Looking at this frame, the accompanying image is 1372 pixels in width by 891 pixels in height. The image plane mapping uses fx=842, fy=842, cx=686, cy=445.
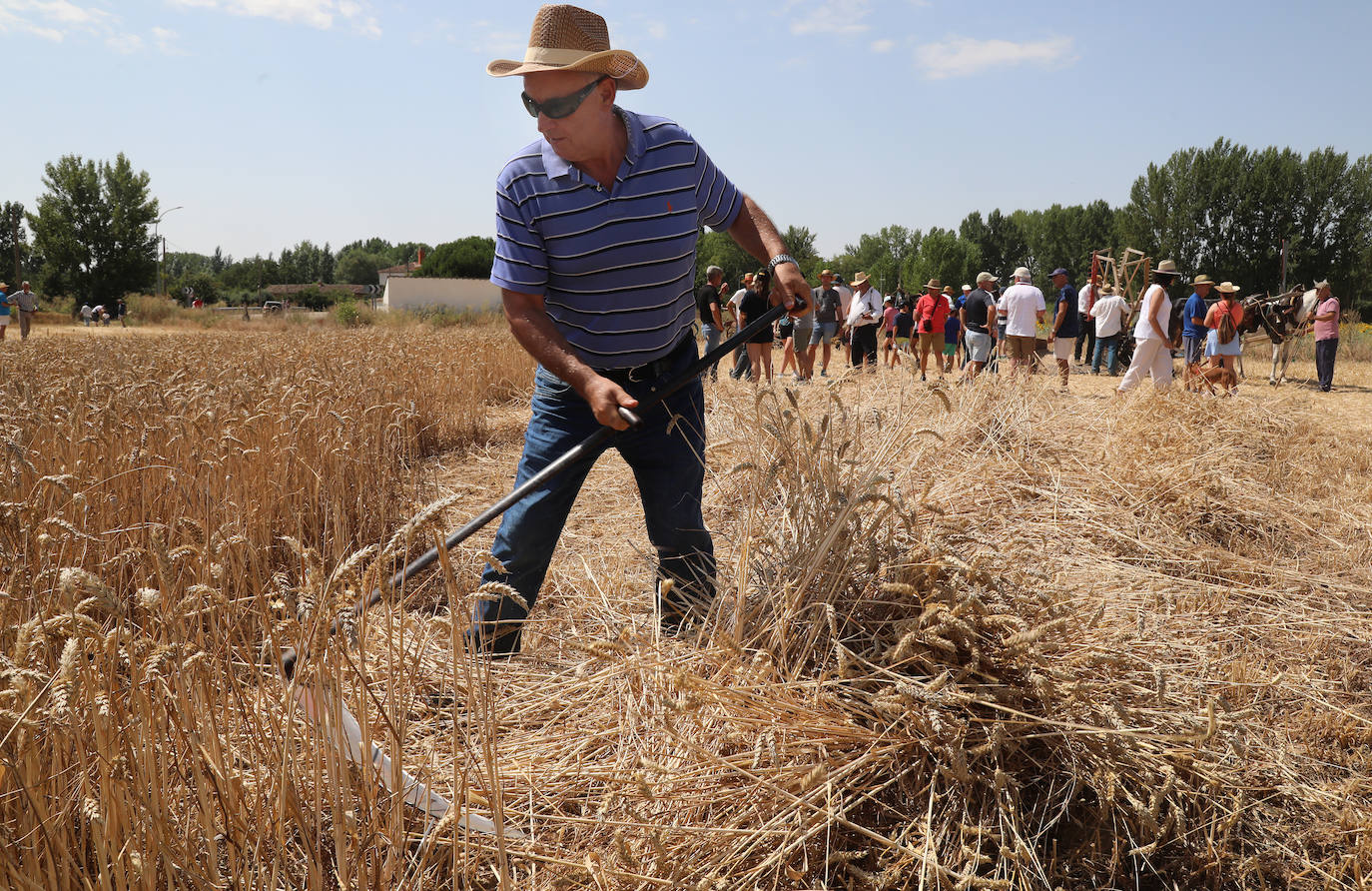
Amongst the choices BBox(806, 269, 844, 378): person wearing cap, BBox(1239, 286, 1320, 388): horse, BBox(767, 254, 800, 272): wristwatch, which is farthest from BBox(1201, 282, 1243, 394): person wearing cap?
BBox(767, 254, 800, 272): wristwatch

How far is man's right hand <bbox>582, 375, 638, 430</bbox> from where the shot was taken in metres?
2.13

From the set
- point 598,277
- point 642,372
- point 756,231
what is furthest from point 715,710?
point 756,231

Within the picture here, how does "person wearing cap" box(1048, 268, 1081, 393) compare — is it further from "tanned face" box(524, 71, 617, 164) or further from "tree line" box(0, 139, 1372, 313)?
"tree line" box(0, 139, 1372, 313)

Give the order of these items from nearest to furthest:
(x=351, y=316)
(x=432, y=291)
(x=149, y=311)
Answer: (x=351, y=316) → (x=149, y=311) → (x=432, y=291)

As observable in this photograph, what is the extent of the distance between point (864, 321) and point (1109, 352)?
532cm

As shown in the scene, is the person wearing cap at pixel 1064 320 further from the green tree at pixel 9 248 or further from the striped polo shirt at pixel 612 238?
the green tree at pixel 9 248

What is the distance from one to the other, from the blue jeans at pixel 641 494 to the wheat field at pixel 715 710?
0.19 m

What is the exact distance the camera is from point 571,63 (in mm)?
2178

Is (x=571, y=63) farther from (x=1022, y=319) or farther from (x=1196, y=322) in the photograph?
(x=1196, y=322)

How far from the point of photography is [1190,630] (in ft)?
9.34

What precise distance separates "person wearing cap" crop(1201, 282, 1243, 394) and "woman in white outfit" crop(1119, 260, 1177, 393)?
2.43m

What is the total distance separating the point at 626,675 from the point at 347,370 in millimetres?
5791

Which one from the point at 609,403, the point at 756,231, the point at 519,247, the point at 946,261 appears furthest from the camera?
the point at 946,261

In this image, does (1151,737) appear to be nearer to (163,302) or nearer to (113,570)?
(113,570)
